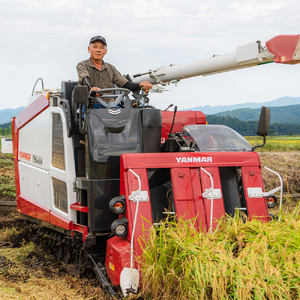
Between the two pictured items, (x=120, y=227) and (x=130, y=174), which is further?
(x=130, y=174)

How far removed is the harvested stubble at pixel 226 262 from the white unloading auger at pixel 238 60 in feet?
6.76

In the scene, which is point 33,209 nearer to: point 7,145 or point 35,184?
point 35,184

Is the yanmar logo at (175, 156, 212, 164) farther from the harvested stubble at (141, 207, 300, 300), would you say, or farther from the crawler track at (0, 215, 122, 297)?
the crawler track at (0, 215, 122, 297)

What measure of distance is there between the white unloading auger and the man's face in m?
1.81

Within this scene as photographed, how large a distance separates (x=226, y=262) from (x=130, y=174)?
1527 mm

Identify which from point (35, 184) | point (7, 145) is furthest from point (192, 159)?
point (7, 145)

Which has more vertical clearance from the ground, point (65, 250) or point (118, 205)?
point (118, 205)

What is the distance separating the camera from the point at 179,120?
6867mm

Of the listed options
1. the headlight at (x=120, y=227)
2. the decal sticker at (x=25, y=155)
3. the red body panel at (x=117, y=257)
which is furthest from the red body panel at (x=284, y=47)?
the decal sticker at (x=25, y=155)

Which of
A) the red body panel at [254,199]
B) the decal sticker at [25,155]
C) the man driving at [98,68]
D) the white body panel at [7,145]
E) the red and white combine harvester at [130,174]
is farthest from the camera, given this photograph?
the white body panel at [7,145]

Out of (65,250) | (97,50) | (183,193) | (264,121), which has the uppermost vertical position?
(97,50)

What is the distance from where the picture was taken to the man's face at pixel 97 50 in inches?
230

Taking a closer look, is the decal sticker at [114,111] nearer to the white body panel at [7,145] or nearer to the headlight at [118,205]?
the headlight at [118,205]

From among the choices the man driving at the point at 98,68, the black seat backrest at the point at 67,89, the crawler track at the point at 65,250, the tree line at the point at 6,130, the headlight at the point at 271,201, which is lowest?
the crawler track at the point at 65,250
